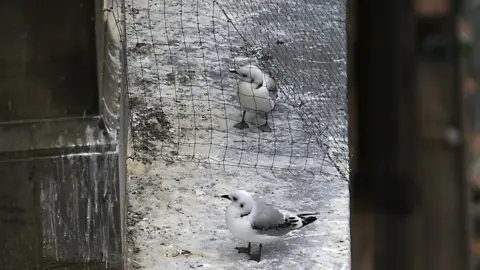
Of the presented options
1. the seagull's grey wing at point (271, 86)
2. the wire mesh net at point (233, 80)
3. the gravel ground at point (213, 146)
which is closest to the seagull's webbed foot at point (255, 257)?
the gravel ground at point (213, 146)

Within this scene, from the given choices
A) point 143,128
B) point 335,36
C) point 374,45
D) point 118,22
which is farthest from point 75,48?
point 374,45

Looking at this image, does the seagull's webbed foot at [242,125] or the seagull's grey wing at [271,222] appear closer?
the seagull's grey wing at [271,222]

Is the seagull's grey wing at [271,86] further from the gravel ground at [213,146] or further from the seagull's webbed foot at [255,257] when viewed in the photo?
the seagull's webbed foot at [255,257]

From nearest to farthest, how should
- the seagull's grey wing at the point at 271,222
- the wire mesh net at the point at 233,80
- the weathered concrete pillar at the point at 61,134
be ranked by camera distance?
the seagull's grey wing at the point at 271,222
the wire mesh net at the point at 233,80
the weathered concrete pillar at the point at 61,134

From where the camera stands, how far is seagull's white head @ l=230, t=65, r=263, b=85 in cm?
110

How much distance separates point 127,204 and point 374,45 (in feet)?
5.68

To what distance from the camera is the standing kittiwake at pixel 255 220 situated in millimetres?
1006

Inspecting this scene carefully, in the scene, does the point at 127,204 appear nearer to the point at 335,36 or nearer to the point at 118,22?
the point at 118,22

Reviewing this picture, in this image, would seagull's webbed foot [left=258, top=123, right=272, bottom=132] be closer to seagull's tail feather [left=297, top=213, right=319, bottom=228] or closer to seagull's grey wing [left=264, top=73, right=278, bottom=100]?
seagull's grey wing [left=264, top=73, right=278, bottom=100]

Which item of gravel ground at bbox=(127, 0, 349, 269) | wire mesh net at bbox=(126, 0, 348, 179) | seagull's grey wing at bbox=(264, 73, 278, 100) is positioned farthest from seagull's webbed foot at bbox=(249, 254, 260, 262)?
seagull's grey wing at bbox=(264, 73, 278, 100)

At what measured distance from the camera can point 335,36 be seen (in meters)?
1.17

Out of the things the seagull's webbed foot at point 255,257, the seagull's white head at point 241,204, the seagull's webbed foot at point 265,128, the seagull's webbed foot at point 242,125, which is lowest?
the seagull's webbed foot at point 255,257

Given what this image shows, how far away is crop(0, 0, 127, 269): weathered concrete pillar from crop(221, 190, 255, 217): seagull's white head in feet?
0.88

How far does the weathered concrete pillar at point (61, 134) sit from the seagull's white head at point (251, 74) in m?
0.21
